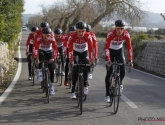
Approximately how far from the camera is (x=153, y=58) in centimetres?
1789

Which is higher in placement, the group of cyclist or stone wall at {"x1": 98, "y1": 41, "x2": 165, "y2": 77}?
the group of cyclist

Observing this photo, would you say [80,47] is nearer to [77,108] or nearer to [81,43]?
[81,43]

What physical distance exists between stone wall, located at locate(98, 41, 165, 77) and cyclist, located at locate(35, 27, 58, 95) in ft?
26.6

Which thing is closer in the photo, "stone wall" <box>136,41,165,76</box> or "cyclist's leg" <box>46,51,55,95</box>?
"cyclist's leg" <box>46,51,55,95</box>

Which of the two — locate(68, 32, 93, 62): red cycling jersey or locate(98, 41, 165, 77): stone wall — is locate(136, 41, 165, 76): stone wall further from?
locate(68, 32, 93, 62): red cycling jersey

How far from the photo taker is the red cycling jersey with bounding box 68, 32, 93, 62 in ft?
26.5

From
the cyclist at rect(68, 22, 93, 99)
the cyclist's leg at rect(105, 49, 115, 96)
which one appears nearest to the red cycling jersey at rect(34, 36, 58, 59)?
the cyclist at rect(68, 22, 93, 99)

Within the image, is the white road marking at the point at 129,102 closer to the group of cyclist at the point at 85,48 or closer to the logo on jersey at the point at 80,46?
the group of cyclist at the point at 85,48

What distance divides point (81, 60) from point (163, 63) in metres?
8.96

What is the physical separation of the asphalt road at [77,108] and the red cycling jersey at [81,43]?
139 centimetres

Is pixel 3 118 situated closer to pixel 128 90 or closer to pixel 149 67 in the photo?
pixel 128 90

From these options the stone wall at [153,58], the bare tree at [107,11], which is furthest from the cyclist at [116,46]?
the bare tree at [107,11]

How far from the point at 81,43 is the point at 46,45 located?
1.53 m

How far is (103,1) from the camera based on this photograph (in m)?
39.3
